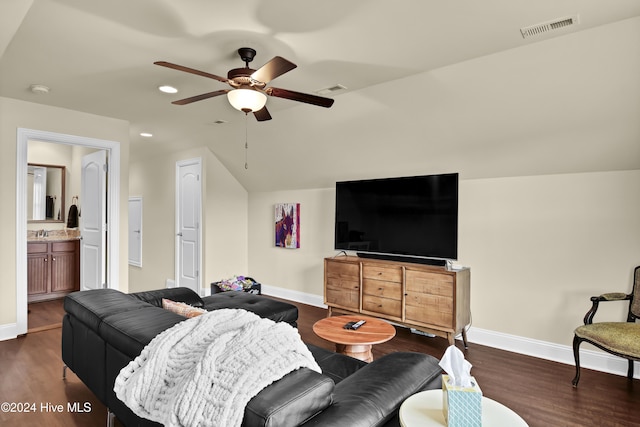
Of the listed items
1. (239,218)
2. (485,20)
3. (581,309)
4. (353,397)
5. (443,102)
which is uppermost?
(485,20)

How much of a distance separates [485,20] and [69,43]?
2790mm

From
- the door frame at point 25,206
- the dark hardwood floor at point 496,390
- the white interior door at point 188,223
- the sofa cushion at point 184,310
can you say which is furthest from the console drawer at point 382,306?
the door frame at point 25,206

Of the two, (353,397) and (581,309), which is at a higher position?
(353,397)

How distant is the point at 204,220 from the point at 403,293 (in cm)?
322

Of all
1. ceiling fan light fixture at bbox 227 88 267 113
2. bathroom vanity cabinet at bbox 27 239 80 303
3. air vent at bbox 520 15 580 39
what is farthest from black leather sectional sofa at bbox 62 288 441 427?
bathroom vanity cabinet at bbox 27 239 80 303

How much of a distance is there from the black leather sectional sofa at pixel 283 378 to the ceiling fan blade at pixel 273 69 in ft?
4.81

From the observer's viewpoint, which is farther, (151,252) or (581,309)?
(151,252)

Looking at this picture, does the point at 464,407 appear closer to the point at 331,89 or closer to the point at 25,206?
the point at 331,89

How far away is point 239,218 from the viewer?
19.7 feet

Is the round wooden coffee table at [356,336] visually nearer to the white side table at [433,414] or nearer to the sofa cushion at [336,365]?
the sofa cushion at [336,365]

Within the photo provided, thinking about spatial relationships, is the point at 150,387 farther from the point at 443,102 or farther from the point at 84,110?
the point at 84,110

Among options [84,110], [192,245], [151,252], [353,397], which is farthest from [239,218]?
[353,397]

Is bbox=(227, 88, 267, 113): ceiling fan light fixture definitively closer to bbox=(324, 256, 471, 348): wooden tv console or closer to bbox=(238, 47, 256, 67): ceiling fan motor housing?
bbox=(238, 47, 256, 67): ceiling fan motor housing

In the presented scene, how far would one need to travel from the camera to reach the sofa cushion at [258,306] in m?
3.04
